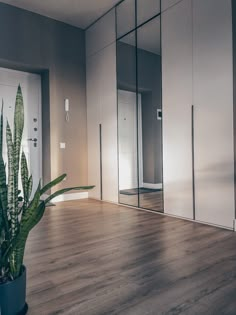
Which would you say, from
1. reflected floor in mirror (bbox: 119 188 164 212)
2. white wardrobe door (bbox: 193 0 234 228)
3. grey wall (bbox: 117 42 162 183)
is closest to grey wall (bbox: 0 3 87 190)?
reflected floor in mirror (bbox: 119 188 164 212)

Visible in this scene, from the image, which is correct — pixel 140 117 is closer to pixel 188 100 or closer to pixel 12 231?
pixel 188 100

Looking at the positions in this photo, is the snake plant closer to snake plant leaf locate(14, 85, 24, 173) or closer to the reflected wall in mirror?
snake plant leaf locate(14, 85, 24, 173)

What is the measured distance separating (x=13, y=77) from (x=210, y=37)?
317 cm

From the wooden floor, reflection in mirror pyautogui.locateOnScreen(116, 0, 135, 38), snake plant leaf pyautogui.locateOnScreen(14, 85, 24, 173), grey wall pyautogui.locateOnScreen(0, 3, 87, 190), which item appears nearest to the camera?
snake plant leaf pyautogui.locateOnScreen(14, 85, 24, 173)

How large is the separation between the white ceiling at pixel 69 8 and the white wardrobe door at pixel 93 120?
2.14 feet

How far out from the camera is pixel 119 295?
147 centimetres

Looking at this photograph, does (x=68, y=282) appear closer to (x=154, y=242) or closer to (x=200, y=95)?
(x=154, y=242)

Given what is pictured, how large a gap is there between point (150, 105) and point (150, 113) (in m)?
0.11

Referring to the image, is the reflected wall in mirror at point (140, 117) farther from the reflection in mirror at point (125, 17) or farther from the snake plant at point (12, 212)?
the snake plant at point (12, 212)

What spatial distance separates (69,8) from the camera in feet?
13.6

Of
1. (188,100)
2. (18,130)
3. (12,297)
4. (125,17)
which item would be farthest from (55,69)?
(12,297)

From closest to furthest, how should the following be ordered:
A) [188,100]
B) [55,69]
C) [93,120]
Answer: [188,100] < [55,69] < [93,120]

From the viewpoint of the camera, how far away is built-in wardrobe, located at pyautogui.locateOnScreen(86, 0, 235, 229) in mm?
2705

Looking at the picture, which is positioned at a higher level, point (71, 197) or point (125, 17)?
point (125, 17)
